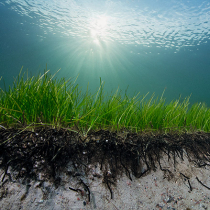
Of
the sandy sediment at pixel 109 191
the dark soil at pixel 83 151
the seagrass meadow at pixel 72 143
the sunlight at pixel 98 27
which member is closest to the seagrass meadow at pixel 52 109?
→ the seagrass meadow at pixel 72 143

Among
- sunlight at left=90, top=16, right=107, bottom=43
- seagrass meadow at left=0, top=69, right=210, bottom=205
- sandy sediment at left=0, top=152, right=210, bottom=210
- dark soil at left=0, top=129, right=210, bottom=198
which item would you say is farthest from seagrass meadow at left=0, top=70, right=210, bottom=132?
sunlight at left=90, top=16, right=107, bottom=43

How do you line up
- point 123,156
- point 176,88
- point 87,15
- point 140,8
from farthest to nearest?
point 176,88
point 87,15
point 140,8
point 123,156

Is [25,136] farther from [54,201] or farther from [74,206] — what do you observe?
[74,206]

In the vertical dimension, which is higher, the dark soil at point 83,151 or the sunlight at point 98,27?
the sunlight at point 98,27

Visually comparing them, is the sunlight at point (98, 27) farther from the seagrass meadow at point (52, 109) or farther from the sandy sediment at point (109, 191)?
the sandy sediment at point (109, 191)

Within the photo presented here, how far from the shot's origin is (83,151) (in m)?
1.46

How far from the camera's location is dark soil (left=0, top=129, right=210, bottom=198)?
1.25m

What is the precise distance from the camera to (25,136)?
1338 millimetres

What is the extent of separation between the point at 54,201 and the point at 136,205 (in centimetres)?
78

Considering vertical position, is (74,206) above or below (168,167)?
below

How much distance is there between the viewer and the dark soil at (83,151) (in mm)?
1250

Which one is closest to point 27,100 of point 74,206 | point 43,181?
point 43,181

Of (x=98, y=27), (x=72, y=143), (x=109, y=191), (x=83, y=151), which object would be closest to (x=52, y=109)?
(x=72, y=143)

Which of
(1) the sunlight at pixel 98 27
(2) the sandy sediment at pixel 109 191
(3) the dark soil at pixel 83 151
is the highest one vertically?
(1) the sunlight at pixel 98 27
